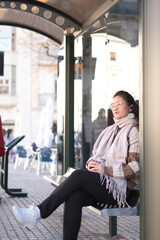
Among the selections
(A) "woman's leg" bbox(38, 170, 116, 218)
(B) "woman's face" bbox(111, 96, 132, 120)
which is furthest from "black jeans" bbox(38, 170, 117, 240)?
(B) "woman's face" bbox(111, 96, 132, 120)

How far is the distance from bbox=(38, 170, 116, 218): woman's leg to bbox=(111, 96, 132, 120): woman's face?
772 mm

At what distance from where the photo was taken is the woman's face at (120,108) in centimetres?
573

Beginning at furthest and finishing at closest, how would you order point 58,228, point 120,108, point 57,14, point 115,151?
point 57,14 → point 58,228 → point 120,108 → point 115,151

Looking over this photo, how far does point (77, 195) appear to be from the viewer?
5.25 meters

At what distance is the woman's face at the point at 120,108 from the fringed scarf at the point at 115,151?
7 cm

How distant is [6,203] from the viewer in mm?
9844

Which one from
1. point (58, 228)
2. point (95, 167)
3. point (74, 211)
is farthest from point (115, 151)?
point (58, 228)

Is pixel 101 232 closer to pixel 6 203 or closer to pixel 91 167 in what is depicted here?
pixel 91 167

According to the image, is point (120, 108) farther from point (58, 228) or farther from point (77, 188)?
point (58, 228)

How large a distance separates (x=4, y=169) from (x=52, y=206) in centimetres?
598

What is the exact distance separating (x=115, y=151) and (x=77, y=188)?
1.79 ft

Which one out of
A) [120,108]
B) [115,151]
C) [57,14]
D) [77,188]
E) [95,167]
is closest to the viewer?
[77,188]

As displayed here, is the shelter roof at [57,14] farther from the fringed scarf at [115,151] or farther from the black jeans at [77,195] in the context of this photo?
the black jeans at [77,195]

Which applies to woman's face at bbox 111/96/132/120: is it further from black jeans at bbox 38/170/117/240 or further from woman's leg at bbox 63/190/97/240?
woman's leg at bbox 63/190/97/240
